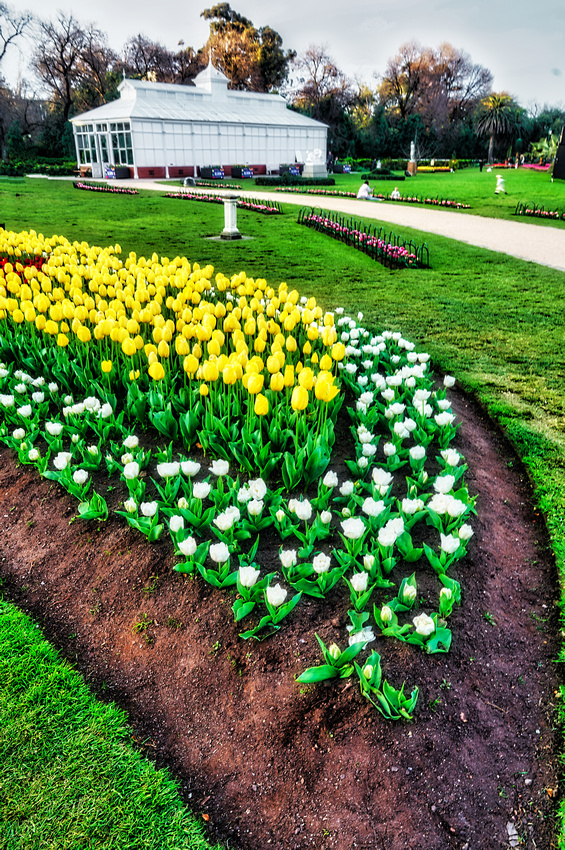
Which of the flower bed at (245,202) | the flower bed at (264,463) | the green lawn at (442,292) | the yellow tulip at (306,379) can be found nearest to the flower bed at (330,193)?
the flower bed at (245,202)

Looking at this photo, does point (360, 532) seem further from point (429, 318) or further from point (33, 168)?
point (33, 168)

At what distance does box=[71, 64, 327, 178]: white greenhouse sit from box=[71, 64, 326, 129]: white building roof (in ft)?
0.22

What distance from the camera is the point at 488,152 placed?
58.0m

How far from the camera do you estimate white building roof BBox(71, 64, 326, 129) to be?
35938mm

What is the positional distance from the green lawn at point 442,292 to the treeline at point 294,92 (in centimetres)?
3811

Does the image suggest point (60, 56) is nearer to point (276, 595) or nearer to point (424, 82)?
point (424, 82)

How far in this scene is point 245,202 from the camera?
66.0 feet

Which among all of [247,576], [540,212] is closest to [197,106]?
[540,212]

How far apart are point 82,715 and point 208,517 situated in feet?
3.33

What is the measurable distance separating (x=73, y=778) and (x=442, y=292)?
26.9ft

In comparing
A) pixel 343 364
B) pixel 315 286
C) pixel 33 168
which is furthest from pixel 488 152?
pixel 343 364

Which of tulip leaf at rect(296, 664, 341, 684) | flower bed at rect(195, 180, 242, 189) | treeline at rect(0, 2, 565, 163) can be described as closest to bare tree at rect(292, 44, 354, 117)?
treeline at rect(0, 2, 565, 163)

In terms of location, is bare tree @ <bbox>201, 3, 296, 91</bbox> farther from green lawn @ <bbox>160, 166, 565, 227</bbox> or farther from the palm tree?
green lawn @ <bbox>160, 166, 565, 227</bbox>

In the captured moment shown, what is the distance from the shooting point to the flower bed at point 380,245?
10.7 m
